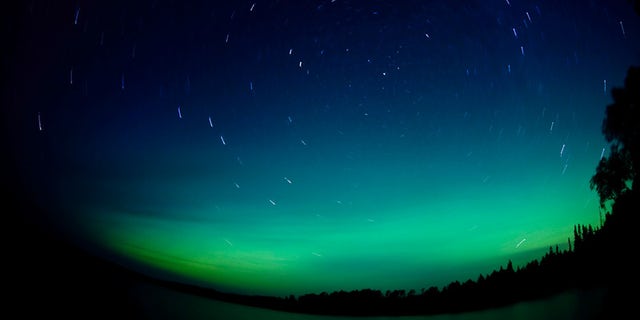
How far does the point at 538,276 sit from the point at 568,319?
72320mm

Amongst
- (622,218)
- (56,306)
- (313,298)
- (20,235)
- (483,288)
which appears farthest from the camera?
(313,298)

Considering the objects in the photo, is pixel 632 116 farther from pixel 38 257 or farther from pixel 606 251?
pixel 38 257

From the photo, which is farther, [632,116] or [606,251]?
[606,251]

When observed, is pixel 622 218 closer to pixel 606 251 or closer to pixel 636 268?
pixel 606 251

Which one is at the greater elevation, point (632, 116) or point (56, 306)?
point (632, 116)

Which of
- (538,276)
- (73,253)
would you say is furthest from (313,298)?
(73,253)

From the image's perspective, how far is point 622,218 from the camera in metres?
25.4

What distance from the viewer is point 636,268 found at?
17.0 m

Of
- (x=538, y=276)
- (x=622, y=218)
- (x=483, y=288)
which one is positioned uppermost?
(x=622, y=218)

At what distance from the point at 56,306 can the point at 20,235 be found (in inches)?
512

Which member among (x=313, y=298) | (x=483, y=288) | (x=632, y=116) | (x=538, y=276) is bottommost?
(x=313, y=298)

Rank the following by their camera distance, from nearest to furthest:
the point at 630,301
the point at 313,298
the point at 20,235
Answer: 1. the point at 630,301
2. the point at 20,235
3. the point at 313,298

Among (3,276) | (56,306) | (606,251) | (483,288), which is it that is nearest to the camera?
(56,306)

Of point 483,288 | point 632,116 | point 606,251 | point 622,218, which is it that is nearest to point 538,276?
point 483,288
